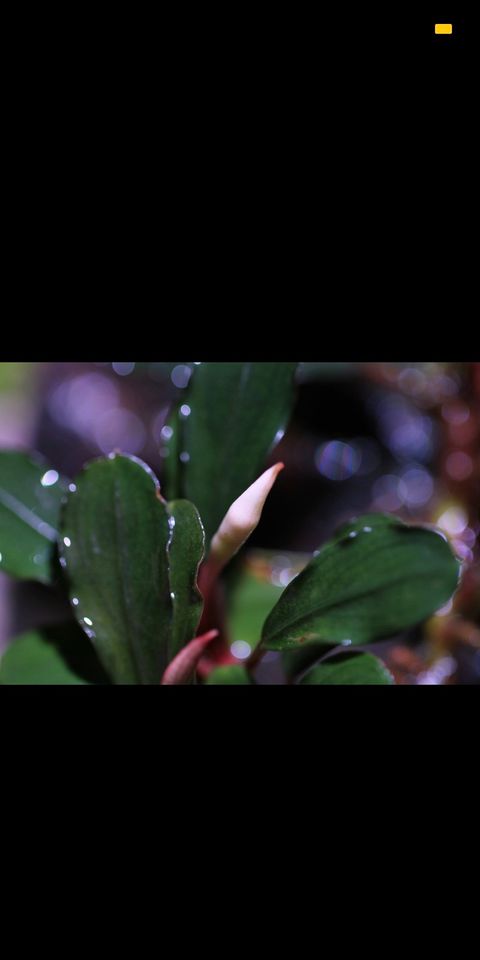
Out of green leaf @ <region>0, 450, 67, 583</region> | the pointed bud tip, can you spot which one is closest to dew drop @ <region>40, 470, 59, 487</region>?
green leaf @ <region>0, 450, 67, 583</region>

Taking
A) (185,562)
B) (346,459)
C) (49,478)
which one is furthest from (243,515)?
(346,459)

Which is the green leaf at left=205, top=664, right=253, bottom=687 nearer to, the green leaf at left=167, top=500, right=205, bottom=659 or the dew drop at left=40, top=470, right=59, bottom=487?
the green leaf at left=167, top=500, right=205, bottom=659

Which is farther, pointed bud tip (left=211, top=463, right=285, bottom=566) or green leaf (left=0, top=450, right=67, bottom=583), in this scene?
green leaf (left=0, top=450, right=67, bottom=583)

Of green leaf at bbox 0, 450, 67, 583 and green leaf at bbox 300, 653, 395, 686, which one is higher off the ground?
green leaf at bbox 0, 450, 67, 583

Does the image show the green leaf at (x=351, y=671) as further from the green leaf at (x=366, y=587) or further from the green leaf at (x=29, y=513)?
the green leaf at (x=29, y=513)

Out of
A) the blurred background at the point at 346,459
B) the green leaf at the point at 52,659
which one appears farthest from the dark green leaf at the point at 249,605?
the green leaf at the point at 52,659

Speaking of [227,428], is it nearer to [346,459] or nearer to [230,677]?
[230,677]
